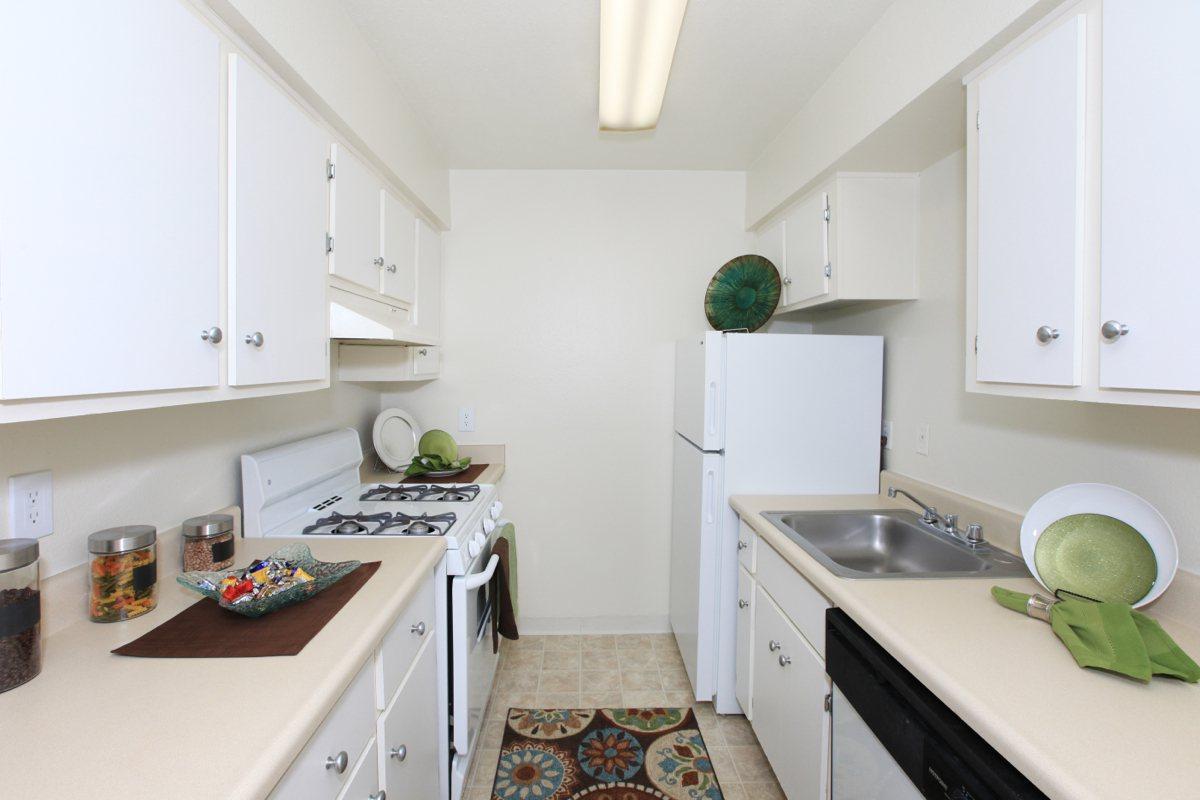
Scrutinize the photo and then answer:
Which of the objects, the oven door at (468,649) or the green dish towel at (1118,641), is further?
the oven door at (468,649)

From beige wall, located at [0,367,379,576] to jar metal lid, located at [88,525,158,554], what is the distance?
0.29 feet

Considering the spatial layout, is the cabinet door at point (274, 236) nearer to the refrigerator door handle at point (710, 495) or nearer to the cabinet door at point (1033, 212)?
the refrigerator door handle at point (710, 495)

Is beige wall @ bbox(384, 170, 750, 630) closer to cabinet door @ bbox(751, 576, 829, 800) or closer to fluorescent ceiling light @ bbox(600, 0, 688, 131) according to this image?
fluorescent ceiling light @ bbox(600, 0, 688, 131)

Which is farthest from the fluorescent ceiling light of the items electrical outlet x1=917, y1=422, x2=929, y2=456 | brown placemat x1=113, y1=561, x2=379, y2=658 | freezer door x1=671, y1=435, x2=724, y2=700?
brown placemat x1=113, y1=561, x2=379, y2=658

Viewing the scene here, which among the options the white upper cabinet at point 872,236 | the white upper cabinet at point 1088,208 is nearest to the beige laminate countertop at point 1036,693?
the white upper cabinet at point 1088,208

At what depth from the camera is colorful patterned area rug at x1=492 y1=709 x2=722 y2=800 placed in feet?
5.91

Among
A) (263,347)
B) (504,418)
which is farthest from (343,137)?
(504,418)

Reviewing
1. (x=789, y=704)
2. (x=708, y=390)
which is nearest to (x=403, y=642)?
(x=789, y=704)

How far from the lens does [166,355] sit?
941 millimetres

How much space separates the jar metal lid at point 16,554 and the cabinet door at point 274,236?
16.2 inches

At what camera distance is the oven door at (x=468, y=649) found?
5.35 feet

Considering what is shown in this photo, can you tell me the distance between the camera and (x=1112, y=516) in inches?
46.6

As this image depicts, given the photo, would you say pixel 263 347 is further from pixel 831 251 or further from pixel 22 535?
pixel 831 251

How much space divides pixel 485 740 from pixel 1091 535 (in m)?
2.03
